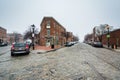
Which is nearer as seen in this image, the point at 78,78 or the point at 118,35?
the point at 78,78

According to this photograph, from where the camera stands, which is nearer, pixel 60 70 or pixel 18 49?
→ pixel 60 70

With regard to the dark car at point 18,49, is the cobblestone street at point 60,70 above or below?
below

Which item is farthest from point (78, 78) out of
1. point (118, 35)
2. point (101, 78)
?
point (118, 35)

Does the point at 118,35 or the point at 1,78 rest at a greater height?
the point at 118,35

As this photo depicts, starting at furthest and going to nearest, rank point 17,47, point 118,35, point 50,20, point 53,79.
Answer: point 50,20 < point 118,35 < point 17,47 < point 53,79

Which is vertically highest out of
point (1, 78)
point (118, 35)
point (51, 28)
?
point (51, 28)

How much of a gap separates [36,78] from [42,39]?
4763cm

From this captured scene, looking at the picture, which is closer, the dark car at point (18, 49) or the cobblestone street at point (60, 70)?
the cobblestone street at point (60, 70)

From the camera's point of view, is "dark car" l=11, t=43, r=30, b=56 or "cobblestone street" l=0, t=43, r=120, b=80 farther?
"dark car" l=11, t=43, r=30, b=56

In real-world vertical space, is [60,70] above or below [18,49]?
below

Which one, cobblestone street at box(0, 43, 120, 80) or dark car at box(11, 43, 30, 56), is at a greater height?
dark car at box(11, 43, 30, 56)

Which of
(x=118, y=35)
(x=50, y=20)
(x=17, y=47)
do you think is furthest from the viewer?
(x=50, y=20)

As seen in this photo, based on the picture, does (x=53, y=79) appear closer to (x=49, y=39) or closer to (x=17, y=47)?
(x=17, y=47)

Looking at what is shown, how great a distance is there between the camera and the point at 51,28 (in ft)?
176
